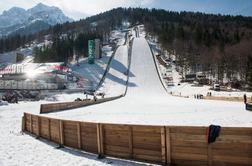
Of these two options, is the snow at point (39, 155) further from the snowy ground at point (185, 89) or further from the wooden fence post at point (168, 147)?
the snowy ground at point (185, 89)

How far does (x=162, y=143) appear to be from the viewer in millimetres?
11555

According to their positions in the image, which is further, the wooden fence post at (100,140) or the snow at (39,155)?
the wooden fence post at (100,140)


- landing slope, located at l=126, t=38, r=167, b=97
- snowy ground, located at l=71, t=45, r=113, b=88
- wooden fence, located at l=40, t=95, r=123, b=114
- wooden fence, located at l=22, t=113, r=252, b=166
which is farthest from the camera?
snowy ground, located at l=71, t=45, r=113, b=88

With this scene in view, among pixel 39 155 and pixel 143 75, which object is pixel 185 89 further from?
pixel 39 155

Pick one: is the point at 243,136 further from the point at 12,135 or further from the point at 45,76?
the point at 45,76

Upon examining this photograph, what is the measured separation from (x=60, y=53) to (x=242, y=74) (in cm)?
7574

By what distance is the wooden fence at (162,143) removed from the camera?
10.1m

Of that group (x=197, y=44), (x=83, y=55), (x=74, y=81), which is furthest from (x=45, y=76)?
(x=197, y=44)

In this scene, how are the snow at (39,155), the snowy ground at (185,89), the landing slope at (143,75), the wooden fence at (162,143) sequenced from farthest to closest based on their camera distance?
1. the landing slope at (143,75)
2. the snowy ground at (185,89)
3. the snow at (39,155)
4. the wooden fence at (162,143)

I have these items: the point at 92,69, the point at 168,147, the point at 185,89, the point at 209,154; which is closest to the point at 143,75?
the point at 92,69

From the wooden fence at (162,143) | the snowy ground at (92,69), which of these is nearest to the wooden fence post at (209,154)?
the wooden fence at (162,143)

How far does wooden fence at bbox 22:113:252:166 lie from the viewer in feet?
33.2

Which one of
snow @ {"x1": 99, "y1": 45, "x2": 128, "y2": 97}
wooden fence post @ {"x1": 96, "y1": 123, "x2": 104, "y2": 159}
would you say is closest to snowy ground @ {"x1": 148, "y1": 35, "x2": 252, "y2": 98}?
snow @ {"x1": 99, "y1": 45, "x2": 128, "y2": 97}

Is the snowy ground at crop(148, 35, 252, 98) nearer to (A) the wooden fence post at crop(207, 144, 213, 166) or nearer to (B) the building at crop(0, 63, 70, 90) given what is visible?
(B) the building at crop(0, 63, 70, 90)
